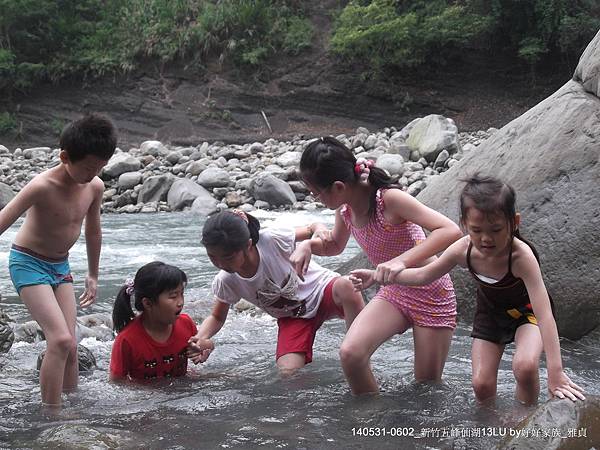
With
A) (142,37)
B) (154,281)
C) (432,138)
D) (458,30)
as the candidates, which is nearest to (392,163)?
(432,138)

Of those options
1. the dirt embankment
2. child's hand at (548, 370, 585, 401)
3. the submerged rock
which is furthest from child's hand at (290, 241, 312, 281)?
the dirt embankment

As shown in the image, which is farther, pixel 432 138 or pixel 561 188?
pixel 432 138

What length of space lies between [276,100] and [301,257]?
2183cm

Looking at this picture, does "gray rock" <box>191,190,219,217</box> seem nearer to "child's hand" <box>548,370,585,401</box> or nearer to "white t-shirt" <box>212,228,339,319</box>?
"white t-shirt" <box>212,228,339,319</box>

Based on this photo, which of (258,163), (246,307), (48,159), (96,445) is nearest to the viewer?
(96,445)

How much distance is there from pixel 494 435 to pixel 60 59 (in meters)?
26.7

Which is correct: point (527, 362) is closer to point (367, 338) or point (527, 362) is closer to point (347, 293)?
point (367, 338)

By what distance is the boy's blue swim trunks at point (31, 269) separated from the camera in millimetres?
3648

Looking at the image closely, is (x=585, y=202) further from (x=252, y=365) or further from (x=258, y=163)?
(x=258, y=163)

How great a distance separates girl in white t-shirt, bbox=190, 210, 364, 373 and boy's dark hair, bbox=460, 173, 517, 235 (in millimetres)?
1071

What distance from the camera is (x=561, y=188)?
4.89 metres

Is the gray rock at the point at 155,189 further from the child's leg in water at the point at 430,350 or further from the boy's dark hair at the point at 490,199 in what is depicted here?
the boy's dark hair at the point at 490,199

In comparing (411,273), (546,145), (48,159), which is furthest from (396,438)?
(48,159)

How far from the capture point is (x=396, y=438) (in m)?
3.05
